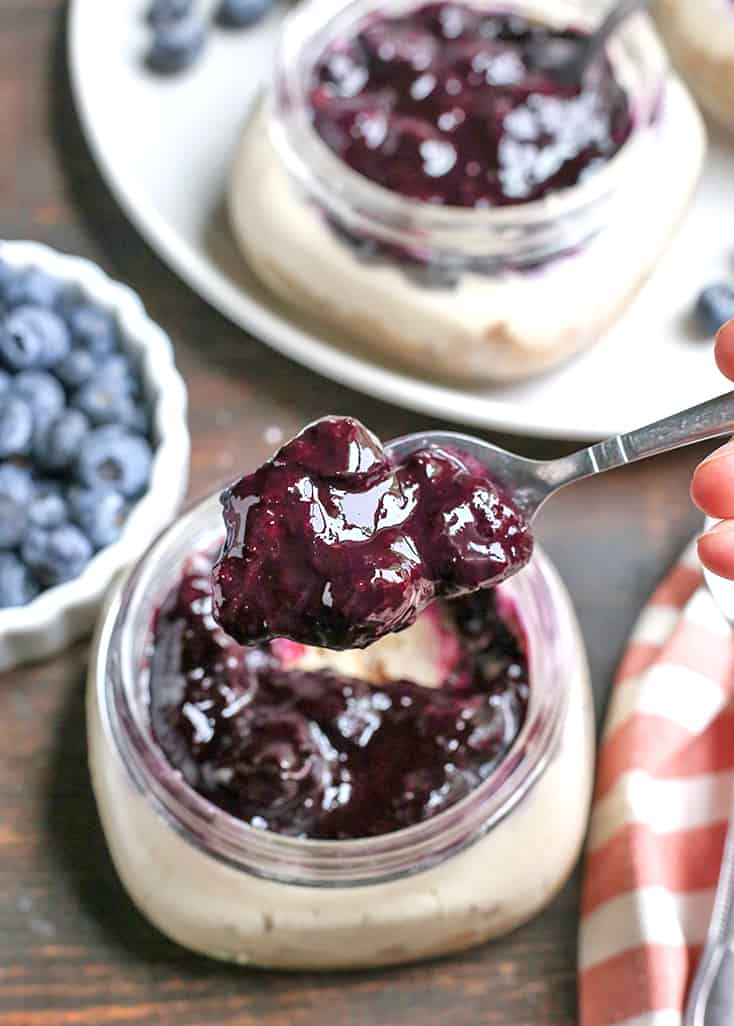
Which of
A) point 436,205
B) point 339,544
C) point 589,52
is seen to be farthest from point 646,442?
point 589,52

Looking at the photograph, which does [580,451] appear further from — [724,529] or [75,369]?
[75,369]

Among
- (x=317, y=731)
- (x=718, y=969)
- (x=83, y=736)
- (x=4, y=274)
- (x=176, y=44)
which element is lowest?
(x=83, y=736)

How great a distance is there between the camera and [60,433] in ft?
5.40

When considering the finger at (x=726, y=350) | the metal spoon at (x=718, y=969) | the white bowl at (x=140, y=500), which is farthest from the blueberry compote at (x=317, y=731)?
the finger at (x=726, y=350)

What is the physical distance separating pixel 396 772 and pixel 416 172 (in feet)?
2.41

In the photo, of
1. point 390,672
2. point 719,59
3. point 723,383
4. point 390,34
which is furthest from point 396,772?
point 719,59

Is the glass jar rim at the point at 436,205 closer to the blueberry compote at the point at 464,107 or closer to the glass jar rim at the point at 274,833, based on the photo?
the blueberry compote at the point at 464,107

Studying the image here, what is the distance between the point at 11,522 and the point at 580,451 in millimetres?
650

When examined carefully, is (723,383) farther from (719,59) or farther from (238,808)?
(238,808)

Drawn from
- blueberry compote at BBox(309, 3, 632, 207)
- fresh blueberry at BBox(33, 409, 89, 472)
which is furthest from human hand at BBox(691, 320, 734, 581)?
fresh blueberry at BBox(33, 409, 89, 472)

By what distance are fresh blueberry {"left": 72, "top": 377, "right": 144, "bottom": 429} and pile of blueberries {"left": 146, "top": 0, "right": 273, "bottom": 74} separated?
57 cm

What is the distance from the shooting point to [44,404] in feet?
5.46

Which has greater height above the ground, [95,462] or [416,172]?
[416,172]

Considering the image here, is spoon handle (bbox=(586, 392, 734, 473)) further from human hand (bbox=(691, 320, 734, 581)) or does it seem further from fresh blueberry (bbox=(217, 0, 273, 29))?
fresh blueberry (bbox=(217, 0, 273, 29))
